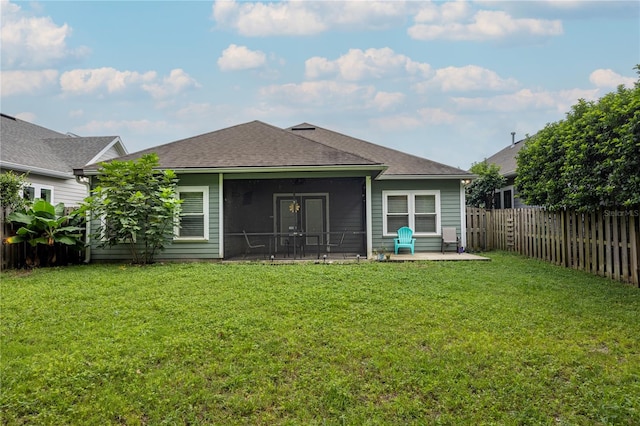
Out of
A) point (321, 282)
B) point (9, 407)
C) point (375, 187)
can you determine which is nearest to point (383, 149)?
point (375, 187)

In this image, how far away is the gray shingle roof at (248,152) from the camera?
9133mm

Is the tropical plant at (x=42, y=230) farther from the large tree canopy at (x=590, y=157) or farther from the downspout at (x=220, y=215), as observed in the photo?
the large tree canopy at (x=590, y=157)

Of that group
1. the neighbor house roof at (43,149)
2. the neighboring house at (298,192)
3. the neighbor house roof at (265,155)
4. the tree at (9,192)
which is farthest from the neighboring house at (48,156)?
the neighboring house at (298,192)

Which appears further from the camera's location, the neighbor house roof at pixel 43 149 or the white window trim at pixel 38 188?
the white window trim at pixel 38 188

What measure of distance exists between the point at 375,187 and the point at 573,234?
523 cm

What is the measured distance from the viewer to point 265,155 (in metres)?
9.77

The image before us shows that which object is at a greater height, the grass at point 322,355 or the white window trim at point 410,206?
the white window trim at point 410,206

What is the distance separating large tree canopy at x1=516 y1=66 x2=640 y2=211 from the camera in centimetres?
552

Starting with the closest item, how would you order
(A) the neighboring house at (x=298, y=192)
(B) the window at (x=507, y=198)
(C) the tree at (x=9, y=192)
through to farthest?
(A) the neighboring house at (x=298, y=192)
(C) the tree at (x=9, y=192)
(B) the window at (x=507, y=198)

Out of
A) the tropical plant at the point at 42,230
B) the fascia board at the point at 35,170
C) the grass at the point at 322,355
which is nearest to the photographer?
the grass at the point at 322,355

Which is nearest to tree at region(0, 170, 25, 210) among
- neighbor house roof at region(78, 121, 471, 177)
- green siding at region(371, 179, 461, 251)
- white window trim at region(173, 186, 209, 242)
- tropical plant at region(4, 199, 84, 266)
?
tropical plant at region(4, 199, 84, 266)

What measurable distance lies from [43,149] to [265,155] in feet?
37.7

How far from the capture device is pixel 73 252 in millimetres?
9367

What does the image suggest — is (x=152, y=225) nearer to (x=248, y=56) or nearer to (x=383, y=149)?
(x=383, y=149)
